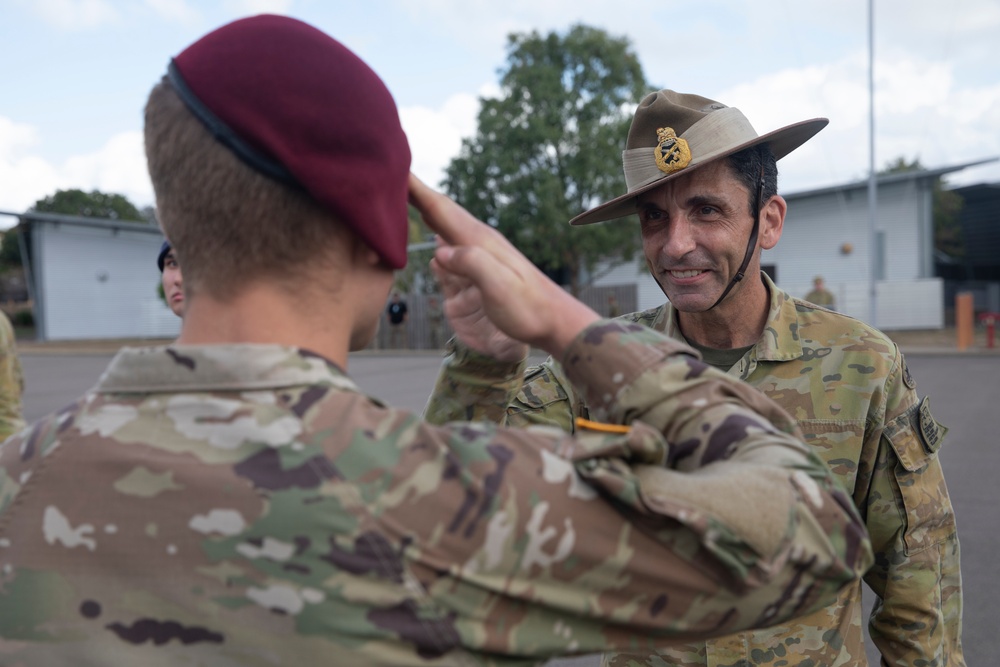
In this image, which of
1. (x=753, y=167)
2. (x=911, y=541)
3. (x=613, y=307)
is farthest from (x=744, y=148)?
(x=613, y=307)

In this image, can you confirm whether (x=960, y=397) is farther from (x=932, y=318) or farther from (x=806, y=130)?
(x=932, y=318)

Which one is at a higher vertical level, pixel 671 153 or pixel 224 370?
pixel 671 153

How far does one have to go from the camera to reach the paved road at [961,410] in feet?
16.0

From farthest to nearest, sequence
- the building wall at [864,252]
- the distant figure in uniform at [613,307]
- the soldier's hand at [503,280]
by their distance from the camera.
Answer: the building wall at [864,252] < the distant figure in uniform at [613,307] < the soldier's hand at [503,280]

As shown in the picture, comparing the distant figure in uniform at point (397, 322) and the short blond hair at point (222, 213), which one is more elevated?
the short blond hair at point (222, 213)

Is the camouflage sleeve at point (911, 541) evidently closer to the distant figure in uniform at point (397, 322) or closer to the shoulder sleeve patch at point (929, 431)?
the shoulder sleeve patch at point (929, 431)

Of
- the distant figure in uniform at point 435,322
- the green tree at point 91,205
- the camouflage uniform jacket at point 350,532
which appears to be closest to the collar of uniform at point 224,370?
the camouflage uniform jacket at point 350,532

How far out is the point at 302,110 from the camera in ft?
3.78

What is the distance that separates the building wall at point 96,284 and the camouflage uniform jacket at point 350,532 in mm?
39727

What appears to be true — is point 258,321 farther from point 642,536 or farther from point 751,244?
point 751,244

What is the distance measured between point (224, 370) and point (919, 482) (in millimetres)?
1892

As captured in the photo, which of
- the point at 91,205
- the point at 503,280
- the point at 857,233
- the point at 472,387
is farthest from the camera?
the point at 91,205

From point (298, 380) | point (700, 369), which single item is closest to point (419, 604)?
point (298, 380)

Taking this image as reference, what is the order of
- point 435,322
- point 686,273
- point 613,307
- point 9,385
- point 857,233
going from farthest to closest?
point 435,322
point 857,233
point 613,307
point 9,385
point 686,273
